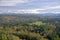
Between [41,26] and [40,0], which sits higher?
[40,0]

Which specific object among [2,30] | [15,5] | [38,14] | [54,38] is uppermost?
[15,5]

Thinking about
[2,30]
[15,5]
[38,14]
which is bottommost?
[2,30]

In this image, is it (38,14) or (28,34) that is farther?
(38,14)

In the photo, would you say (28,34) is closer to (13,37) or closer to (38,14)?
(13,37)

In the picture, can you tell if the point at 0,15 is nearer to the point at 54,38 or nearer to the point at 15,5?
the point at 15,5

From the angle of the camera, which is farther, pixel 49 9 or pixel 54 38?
pixel 49 9

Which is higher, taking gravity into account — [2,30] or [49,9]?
[49,9]

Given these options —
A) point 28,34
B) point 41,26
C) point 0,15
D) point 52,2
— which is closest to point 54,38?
point 41,26

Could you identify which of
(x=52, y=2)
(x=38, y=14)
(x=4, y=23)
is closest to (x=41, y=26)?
(x=38, y=14)

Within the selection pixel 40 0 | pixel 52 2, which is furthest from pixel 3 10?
pixel 52 2
